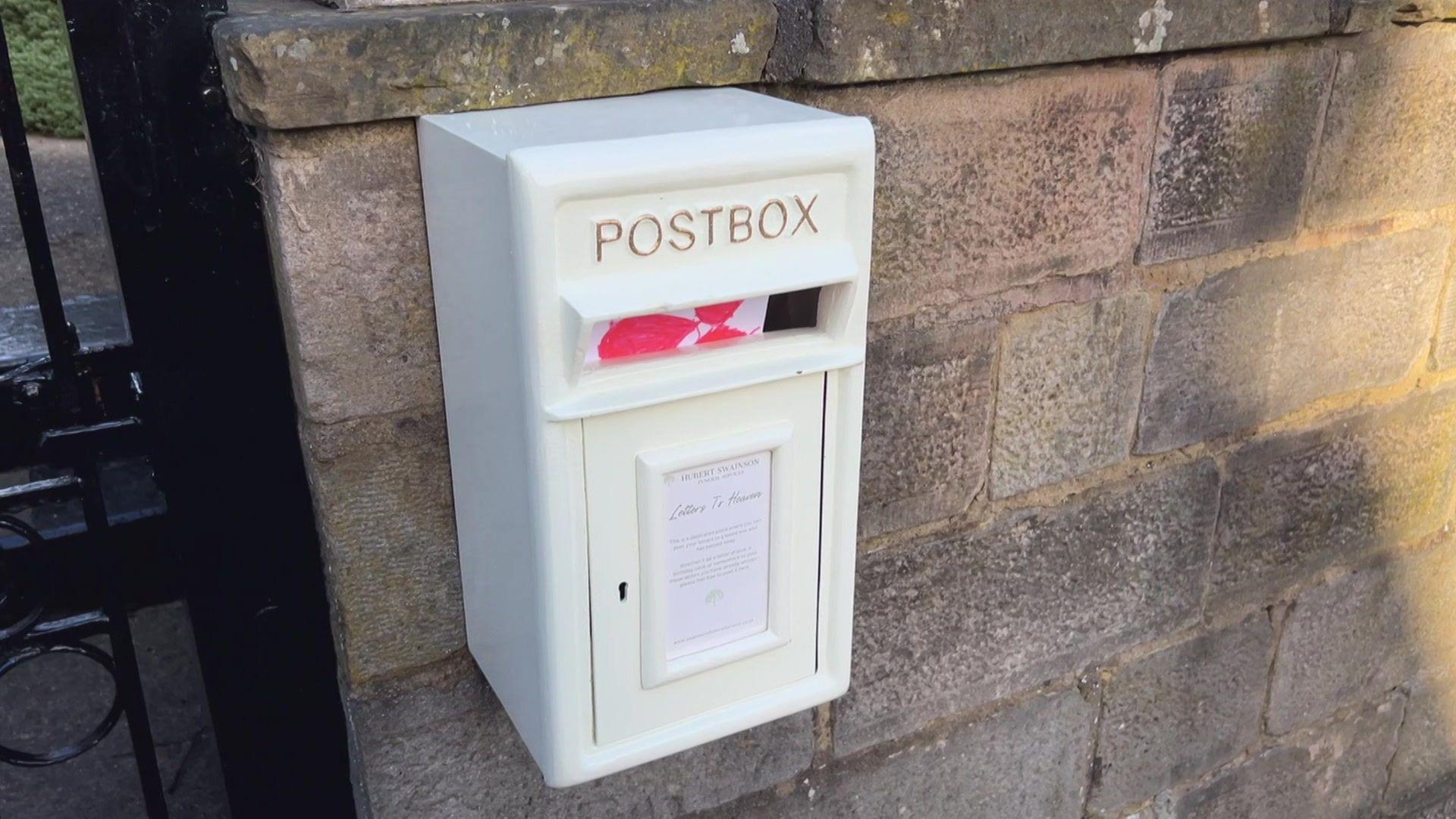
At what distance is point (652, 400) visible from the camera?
4.15 feet

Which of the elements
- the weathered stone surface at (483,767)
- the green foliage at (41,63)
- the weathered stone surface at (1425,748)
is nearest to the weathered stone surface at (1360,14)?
the weathered stone surface at (483,767)

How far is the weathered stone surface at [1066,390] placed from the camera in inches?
76.0

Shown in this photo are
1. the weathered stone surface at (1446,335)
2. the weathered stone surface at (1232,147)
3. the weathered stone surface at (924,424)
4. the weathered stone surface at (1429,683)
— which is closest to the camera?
the weathered stone surface at (924,424)

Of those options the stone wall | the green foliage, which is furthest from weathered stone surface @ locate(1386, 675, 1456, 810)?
the green foliage

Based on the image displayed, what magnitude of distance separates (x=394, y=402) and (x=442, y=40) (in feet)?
1.39

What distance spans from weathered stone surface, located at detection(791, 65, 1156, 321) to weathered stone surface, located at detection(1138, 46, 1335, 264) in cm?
6

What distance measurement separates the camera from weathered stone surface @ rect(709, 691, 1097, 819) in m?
2.04

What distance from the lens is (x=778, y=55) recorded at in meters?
1.55

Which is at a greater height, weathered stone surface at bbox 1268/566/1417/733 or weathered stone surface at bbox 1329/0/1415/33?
weathered stone surface at bbox 1329/0/1415/33

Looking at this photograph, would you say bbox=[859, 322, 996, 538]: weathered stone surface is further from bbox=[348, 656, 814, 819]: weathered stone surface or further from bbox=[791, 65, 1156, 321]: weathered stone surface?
bbox=[348, 656, 814, 819]: weathered stone surface

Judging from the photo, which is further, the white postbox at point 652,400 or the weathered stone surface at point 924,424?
the weathered stone surface at point 924,424

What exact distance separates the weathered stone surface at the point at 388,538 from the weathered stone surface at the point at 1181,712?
1333mm

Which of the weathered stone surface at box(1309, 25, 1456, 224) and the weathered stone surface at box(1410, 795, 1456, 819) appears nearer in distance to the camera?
the weathered stone surface at box(1309, 25, 1456, 224)

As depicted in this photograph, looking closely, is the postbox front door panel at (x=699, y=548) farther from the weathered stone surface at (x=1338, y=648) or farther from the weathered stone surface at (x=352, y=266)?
the weathered stone surface at (x=1338, y=648)
